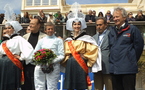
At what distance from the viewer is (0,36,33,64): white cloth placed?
155 inches

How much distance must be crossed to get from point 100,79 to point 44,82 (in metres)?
1.21

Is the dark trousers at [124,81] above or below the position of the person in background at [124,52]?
below

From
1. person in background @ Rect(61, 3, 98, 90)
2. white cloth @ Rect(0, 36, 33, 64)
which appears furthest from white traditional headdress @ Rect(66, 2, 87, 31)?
white cloth @ Rect(0, 36, 33, 64)

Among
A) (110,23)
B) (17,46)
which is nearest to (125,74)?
(17,46)

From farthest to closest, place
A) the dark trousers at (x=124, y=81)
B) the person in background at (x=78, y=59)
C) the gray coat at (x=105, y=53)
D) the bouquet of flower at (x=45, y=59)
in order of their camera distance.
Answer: the gray coat at (x=105, y=53), the person in background at (x=78, y=59), the bouquet of flower at (x=45, y=59), the dark trousers at (x=124, y=81)

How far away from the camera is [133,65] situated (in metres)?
3.31

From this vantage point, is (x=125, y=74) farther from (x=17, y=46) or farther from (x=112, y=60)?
(x=17, y=46)

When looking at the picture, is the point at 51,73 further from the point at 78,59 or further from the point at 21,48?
the point at 21,48

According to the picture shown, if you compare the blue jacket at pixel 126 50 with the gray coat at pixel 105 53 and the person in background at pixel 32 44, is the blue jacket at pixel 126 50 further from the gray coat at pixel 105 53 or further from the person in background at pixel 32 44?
the person in background at pixel 32 44

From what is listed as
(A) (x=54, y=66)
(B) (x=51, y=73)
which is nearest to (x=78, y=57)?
(A) (x=54, y=66)

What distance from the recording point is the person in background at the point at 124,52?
10.9ft

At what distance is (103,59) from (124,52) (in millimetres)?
621

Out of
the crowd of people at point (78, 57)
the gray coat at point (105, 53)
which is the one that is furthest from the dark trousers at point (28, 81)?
the gray coat at point (105, 53)

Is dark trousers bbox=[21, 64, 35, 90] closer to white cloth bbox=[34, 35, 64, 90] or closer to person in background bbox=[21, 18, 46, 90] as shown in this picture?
person in background bbox=[21, 18, 46, 90]
